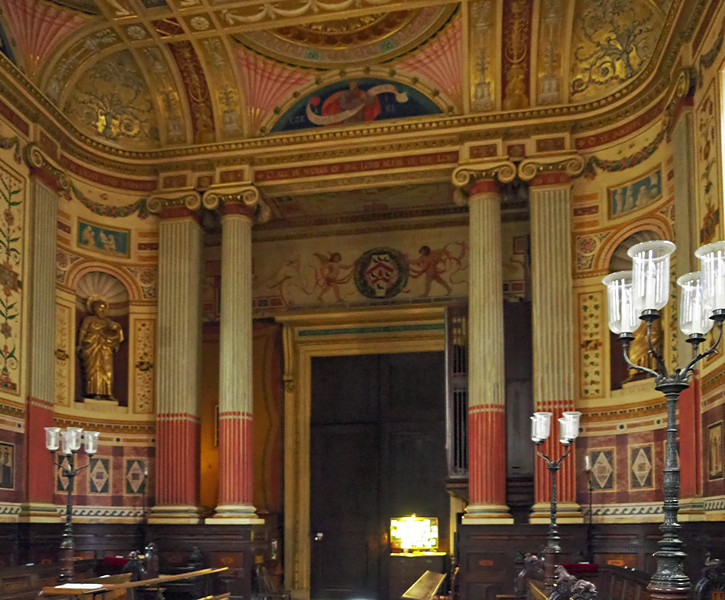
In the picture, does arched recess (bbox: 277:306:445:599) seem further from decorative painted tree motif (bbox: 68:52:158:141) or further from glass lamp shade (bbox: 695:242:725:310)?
glass lamp shade (bbox: 695:242:725:310)

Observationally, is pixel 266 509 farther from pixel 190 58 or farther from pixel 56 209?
pixel 190 58

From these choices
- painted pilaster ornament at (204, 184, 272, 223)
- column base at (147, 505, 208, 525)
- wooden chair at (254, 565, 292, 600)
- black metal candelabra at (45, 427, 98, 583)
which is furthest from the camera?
painted pilaster ornament at (204, 184, 272, 223)

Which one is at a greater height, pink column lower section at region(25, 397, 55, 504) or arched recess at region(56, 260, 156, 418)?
arched recess at region(56, 260, 156, 418)

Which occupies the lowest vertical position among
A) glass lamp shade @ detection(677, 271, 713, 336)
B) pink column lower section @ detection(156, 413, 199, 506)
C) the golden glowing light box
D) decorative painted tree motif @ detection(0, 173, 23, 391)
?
the golden glowing light box

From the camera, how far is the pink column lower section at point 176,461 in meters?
16.6

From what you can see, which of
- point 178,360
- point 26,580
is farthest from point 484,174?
point 26,580

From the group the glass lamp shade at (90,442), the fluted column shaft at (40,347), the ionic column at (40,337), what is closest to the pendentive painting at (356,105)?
the ionic column at (40,337)

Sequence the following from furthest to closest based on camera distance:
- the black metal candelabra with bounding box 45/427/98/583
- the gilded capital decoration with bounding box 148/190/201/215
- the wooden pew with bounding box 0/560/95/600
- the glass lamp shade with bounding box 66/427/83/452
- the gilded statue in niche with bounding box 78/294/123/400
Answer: the gilded capital decoration with bounding box 148/190/201/215 → the gilded statue in niche with bounding box 78/294/123/400 → the glass lamp shade with bounding box 66/427/83/452 → the black metal candelabra with bounding box 45/427/98/583 → the wooden pew with bounding box 0/560/95/600

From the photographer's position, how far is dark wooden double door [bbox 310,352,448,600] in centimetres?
1908

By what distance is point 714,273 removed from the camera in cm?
564

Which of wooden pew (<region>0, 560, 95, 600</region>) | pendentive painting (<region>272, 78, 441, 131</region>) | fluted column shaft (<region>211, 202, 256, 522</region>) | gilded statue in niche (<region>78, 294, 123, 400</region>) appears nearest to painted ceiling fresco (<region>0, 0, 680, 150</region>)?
pendentive painting (<region>272, 78, 441, 131</region>)

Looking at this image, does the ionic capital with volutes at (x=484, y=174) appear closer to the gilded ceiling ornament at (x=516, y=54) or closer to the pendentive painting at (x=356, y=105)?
the gilded ceiling ornament at (x=516, y=54)

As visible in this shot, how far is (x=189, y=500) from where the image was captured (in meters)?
16.6

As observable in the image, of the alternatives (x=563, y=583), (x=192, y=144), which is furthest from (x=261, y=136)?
(x=563, y=583)
